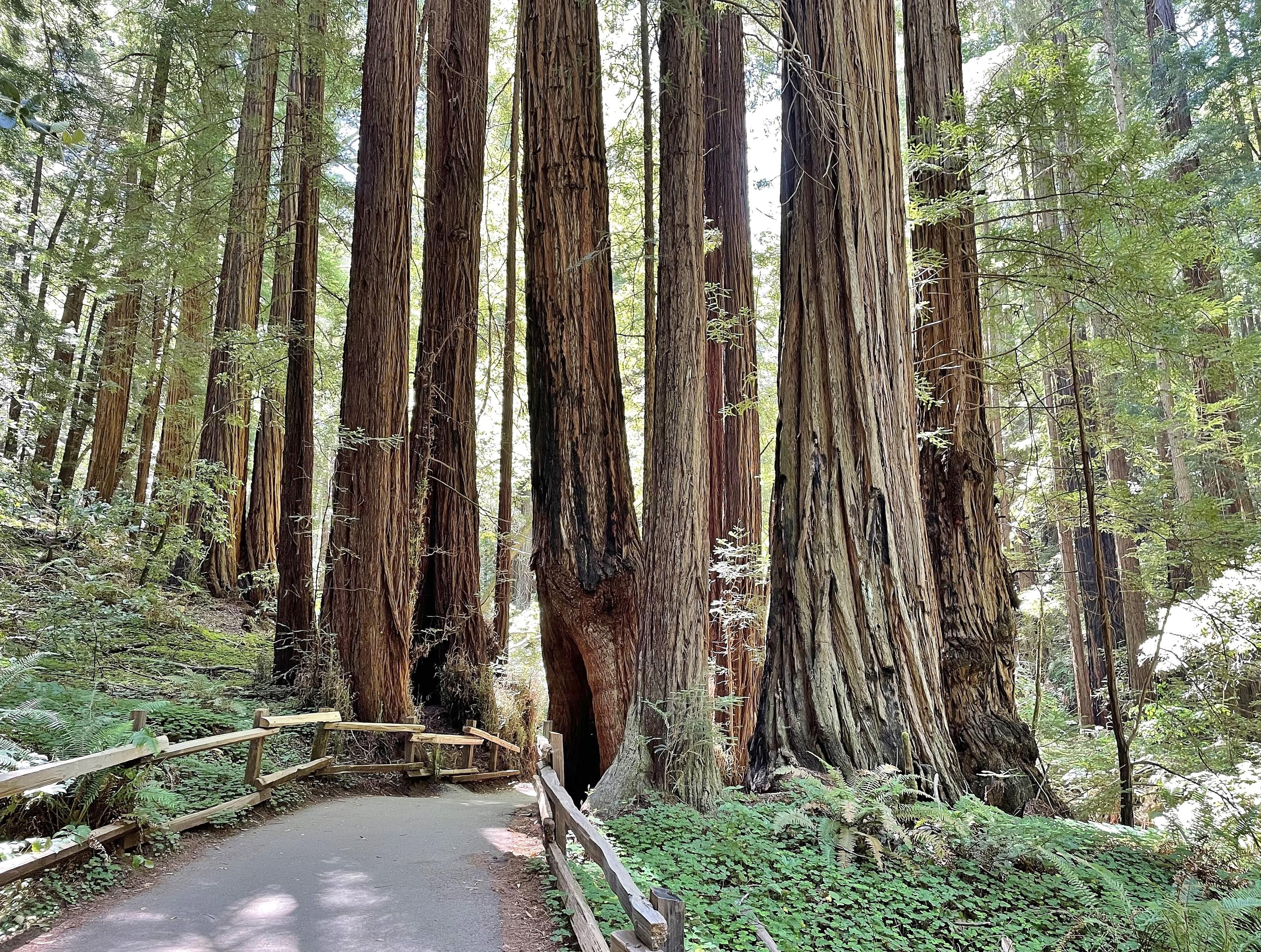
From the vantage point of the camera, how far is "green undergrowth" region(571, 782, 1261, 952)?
3564 mm

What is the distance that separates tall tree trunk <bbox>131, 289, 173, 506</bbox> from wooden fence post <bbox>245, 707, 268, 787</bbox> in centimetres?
878

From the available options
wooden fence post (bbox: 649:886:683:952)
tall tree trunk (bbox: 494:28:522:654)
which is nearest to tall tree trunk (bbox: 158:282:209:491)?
tall tree trunk (bbox: 494:28:522:654)

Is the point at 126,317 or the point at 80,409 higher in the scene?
the point at 126,317

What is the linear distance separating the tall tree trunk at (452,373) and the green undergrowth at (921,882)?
6520mm

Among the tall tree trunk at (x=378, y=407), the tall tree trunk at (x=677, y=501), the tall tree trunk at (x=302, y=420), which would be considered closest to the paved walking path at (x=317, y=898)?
the tall tree trunk at (x=677, y=501)

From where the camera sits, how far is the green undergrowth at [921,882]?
3.56 m

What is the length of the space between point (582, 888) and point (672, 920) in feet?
5.98

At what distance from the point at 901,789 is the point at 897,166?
4828mm

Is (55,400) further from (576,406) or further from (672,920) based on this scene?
(672,920)

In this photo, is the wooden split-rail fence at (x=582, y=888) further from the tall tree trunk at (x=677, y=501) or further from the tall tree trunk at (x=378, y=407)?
the tall tree trunk at (x=378, y=407)

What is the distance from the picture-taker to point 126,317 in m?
14.3

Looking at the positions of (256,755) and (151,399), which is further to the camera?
(151,399)

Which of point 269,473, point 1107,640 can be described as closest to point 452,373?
point 269,473

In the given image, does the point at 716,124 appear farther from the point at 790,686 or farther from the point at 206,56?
the point at 790,686
